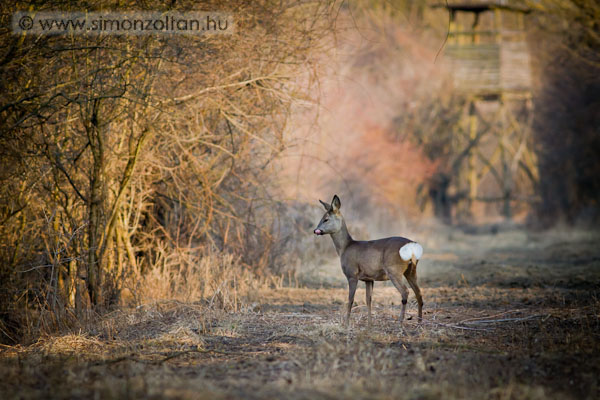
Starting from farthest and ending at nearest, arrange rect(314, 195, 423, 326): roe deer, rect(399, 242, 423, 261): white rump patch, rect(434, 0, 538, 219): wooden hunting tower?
rect(434, 0, 538, 219): wooden hunting tower < rect(314, 195, 423, 326): roe deer < rect(399, 242, 423, 261): white rump patch

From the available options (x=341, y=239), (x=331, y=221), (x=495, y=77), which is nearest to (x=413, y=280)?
(x=341, y=239)

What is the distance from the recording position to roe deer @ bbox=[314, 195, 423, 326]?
28.2 feet

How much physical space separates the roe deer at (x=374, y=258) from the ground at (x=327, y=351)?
1.81 ft

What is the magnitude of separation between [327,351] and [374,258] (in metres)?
2.15

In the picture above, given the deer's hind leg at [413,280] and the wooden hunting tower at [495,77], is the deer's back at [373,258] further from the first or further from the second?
the wooden hunting tower at [495,77]

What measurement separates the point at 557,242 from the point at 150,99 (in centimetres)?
1816

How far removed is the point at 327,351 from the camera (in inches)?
272

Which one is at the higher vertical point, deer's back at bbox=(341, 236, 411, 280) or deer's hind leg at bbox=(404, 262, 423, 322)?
deer's back at bbox=(341, 236, 411, 280)

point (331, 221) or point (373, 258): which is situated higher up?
point (331, 221)

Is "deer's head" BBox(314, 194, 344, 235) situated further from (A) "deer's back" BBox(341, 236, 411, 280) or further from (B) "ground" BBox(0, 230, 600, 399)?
(B) "ground" BBox(0, 230, 600, 399)

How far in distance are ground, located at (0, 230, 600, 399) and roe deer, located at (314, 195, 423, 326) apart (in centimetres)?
55

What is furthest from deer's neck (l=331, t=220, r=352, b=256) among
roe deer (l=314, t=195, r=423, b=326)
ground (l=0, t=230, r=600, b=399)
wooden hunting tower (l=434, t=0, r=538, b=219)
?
wooden hunting tower (l=434, t=0, r=538, b=219)
